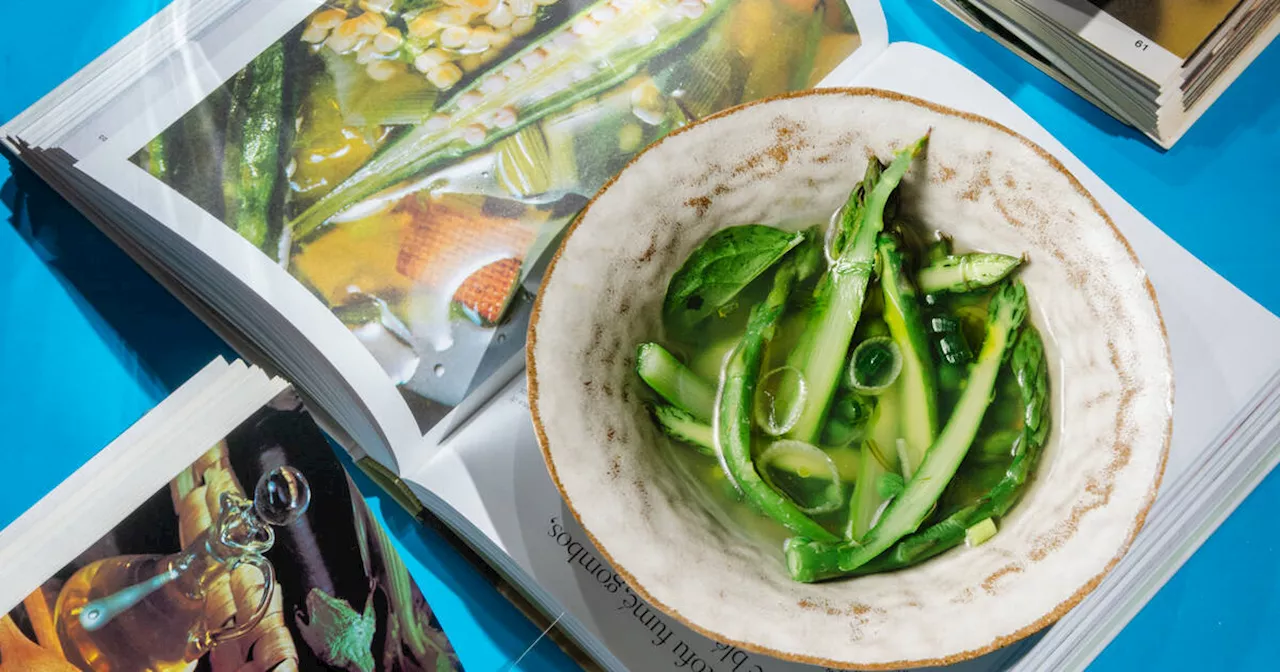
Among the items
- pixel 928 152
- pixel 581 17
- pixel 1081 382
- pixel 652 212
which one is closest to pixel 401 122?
pixel 581 17

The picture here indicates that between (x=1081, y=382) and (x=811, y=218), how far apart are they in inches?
7.3

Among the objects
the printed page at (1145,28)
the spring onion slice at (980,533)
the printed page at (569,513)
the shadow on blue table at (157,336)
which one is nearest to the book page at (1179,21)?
the printed page at (1145,28)

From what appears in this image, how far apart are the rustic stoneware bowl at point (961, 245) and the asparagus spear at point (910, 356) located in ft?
0.15

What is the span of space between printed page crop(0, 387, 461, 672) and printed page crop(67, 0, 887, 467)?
0.07 metres

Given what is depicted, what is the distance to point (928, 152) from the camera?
1.94ft

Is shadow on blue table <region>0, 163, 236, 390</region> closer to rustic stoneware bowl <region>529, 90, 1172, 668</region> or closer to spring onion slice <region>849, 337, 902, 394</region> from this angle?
rustic stoneware bowl <region>529, 90, 1172, 668</region>

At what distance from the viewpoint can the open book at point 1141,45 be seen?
754 millimetres

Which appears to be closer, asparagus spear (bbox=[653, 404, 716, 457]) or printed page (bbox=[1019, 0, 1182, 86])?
asparagus spear (bbox=[653, 404, 716, 457])

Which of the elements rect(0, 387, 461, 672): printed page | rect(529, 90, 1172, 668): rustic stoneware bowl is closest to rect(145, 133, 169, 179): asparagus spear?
rect(0, 387, 461, 672): printed page

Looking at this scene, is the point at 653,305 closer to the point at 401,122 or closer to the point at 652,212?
the point at 652,212

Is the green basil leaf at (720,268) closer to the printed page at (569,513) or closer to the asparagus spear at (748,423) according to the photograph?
the asparagus spear at (748,423)

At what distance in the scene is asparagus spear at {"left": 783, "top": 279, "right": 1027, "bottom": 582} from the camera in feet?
1.87

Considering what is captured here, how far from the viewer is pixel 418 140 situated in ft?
2.46

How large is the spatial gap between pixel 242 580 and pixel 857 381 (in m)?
0.41
